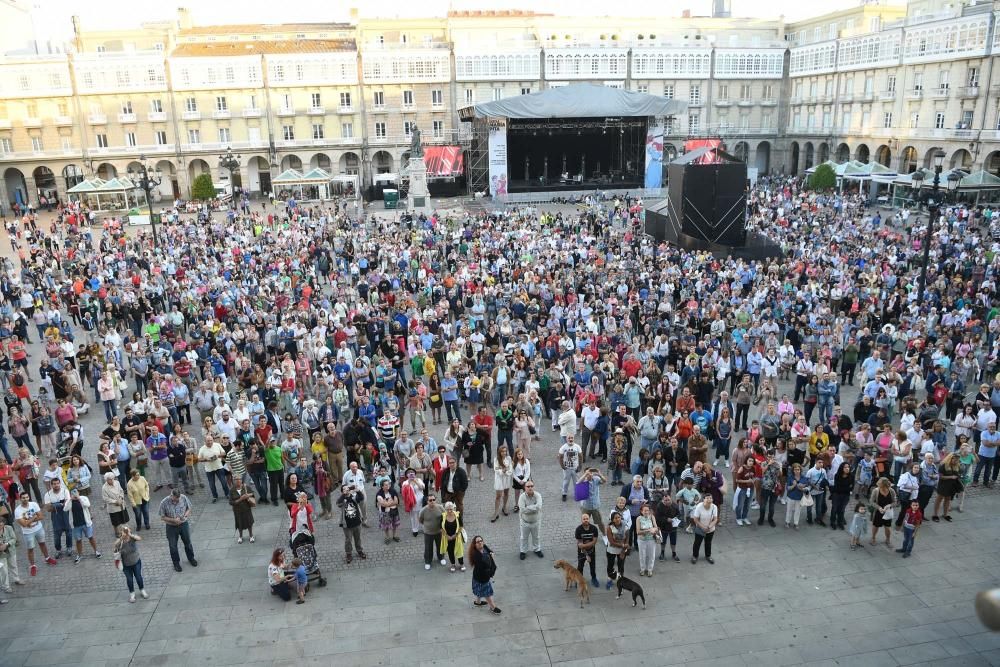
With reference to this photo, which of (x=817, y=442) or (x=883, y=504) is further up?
(x=817, y=442)

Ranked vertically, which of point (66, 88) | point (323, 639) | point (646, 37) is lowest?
point (323, 639)

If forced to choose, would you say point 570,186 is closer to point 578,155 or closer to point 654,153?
point 578,155

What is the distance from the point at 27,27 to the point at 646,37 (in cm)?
5826

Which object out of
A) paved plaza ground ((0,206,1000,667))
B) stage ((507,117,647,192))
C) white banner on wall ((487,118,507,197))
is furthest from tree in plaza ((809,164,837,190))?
paved plaza ground ((0,206,1000,667))

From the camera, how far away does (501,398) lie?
577 inches

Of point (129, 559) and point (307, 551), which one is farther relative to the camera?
point (307, 551)

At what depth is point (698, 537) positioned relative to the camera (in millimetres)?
9812

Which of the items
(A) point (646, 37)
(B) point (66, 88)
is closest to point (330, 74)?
(B) point (66, 88)

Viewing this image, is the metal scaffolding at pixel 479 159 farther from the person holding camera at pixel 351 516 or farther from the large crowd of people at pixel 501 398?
the person holding camera at pixel 351 516

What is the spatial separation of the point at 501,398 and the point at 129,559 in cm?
750

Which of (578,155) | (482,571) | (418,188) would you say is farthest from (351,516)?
(578,155)

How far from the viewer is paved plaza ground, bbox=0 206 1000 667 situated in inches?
325

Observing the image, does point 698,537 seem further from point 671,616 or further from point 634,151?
point 634,151

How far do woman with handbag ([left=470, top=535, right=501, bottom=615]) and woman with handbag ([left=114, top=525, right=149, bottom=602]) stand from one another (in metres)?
4.35
